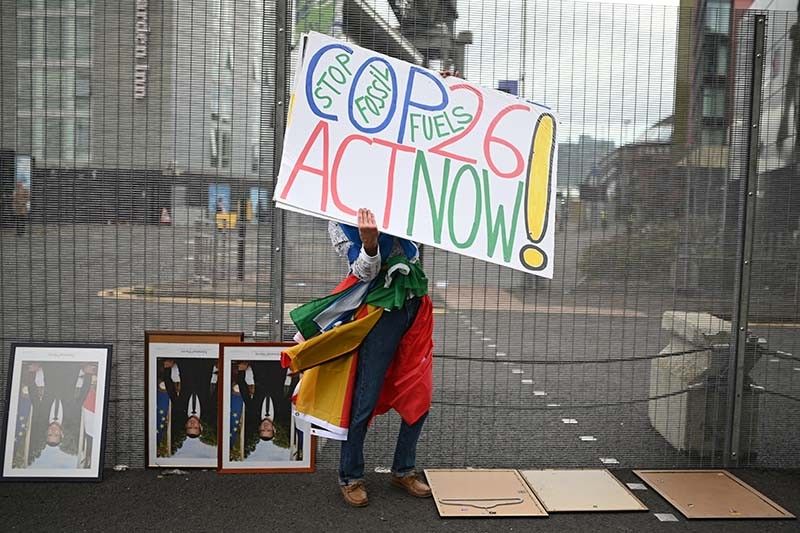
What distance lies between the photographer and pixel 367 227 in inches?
122

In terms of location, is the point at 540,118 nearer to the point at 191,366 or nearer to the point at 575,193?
the point at 575,193

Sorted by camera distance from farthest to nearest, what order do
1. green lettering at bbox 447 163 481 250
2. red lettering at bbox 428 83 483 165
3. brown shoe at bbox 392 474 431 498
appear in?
1. brown shoe at bbox 392 474 431 498
2. red lettering at bbox 428 83 483 165
3. green lettering at bbox 447 163 481 250

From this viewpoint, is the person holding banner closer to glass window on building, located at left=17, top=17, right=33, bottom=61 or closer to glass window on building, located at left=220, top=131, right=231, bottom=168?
glass window on building, located at left=220, top=131, right=231, bottom=168

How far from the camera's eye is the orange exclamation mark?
3260 millimetres

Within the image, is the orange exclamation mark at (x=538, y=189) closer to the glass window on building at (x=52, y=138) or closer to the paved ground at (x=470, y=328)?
the paved ground at (x=470, y=328)

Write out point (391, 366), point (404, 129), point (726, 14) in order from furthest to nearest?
point (726, 14)
point (391, 366)
point (404, 129)

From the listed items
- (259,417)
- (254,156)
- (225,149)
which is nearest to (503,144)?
(254,156)

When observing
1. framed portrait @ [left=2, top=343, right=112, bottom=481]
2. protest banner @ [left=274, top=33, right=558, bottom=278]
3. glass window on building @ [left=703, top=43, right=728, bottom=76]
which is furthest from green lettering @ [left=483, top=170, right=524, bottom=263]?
framed portrait @ [left=2, top=343, right=112, bottom=481]

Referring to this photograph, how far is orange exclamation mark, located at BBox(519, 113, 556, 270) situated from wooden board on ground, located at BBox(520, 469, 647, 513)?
130 cm

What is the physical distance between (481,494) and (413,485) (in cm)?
35

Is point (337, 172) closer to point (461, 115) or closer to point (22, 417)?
point (461, 115)

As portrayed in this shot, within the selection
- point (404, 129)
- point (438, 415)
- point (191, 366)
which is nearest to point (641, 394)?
point (438, 415)

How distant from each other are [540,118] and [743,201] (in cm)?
159

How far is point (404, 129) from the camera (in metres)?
3.32
